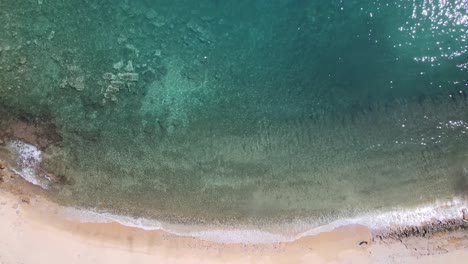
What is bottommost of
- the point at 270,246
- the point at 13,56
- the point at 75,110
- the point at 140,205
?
the point at 270,246

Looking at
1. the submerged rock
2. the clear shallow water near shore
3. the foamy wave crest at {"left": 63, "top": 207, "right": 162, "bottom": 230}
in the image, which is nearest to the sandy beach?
the foamy wave crest at {"left": 63, "top": 207, "right": 162, "bottom": 230}

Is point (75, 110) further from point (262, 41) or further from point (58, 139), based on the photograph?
point (262, 41)

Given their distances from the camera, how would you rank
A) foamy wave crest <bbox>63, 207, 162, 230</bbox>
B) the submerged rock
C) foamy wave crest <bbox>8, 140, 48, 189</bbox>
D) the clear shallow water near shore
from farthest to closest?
the submerged rock → the clear shallow water near shore → foamy wave crest <bbox>8, 140, 48, 189</bbox> → foamy wave crest <bbox>63, 207, 162, 230</bbox>

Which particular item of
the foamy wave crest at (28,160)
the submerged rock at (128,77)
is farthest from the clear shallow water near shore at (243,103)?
the foamy wave crest at (28,160)

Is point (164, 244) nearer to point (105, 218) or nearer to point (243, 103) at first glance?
point (105, 218)

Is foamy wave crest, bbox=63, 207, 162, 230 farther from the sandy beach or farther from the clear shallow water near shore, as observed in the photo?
the clear shallow water near shore

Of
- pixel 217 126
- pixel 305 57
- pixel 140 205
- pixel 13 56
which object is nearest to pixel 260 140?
pixel 217 126

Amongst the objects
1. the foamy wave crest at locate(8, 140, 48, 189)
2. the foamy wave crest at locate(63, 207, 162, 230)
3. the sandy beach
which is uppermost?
the foamy wave crest at locate(8, 140, 48, 189)
